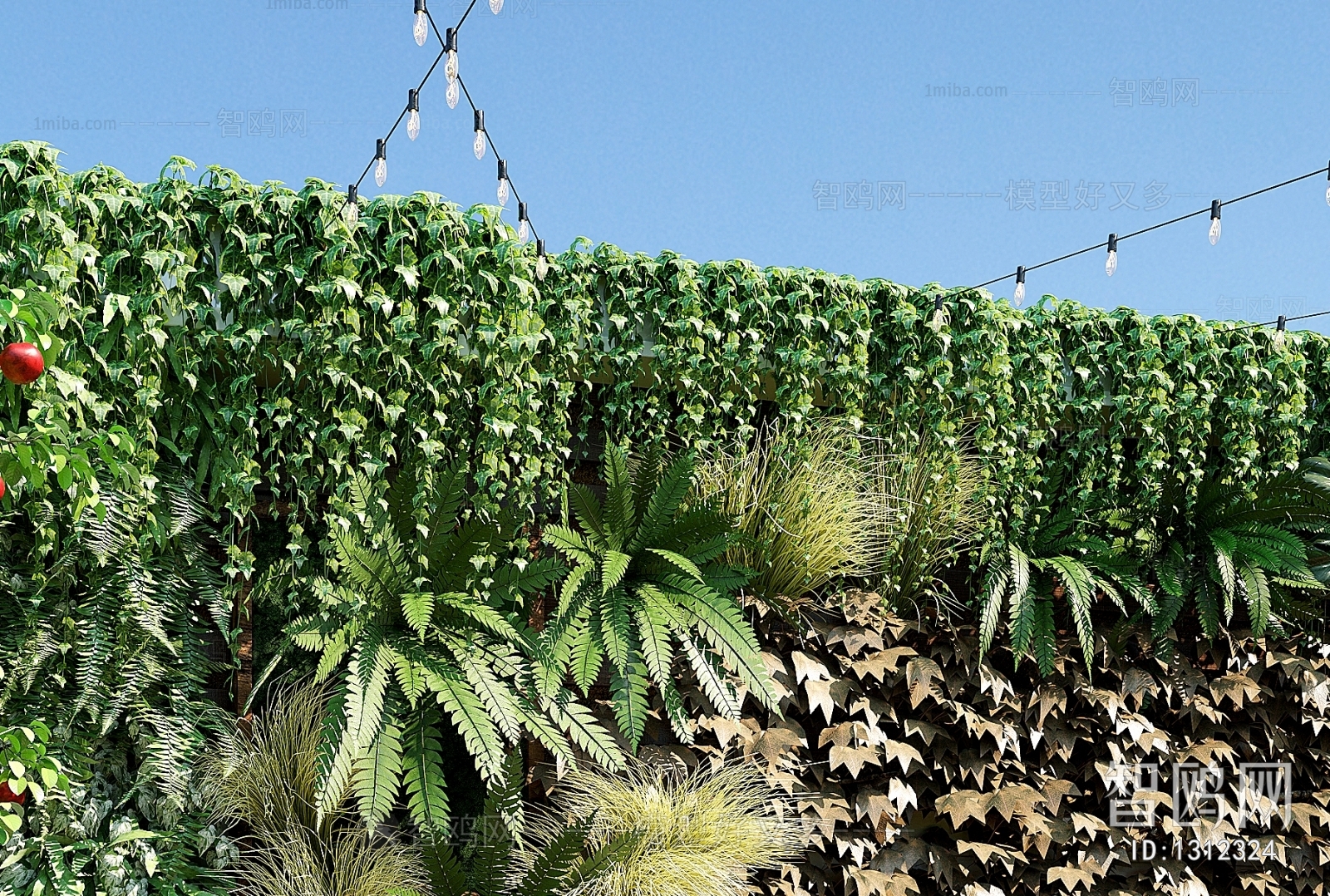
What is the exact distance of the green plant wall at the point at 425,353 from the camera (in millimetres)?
2965

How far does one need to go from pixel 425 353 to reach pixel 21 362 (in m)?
1.11

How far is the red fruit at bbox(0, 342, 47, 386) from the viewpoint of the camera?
8.43 feet

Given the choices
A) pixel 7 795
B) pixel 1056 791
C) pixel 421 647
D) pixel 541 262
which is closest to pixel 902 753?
pixel 1056 791

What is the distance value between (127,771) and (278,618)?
0.61m

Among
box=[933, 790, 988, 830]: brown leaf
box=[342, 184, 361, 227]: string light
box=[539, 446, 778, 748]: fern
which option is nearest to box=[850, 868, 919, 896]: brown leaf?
box=[933, 790, 988, 830]: brown leaf

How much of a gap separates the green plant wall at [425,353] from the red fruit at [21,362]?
139mm

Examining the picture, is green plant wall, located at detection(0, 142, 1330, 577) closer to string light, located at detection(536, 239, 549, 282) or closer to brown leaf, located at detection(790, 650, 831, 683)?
string light, located at detection(536, 239, 549, 282)

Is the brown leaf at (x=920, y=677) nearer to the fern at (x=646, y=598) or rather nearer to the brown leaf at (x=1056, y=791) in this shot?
the brown leaf at (x=1056, y=791)

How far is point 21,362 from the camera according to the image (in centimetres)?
257

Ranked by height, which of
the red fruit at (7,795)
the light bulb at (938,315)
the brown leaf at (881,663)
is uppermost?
the light bulb at (938,315)

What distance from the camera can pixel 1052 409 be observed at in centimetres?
432

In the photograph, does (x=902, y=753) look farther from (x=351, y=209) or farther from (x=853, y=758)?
(x=351, y=209)

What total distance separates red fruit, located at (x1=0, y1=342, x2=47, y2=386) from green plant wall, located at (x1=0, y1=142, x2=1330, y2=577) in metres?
0.14

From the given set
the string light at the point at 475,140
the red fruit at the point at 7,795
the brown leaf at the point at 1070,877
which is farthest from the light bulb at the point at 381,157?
the brown leaf at the point at 1070,877
